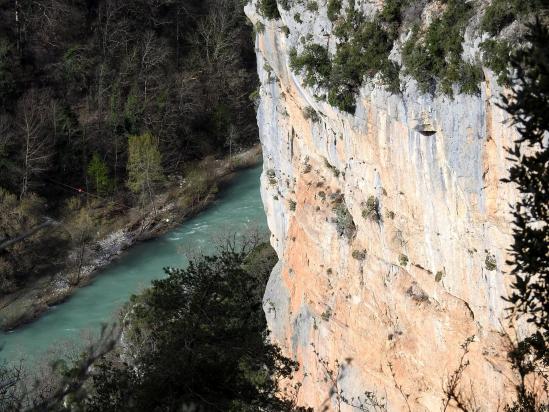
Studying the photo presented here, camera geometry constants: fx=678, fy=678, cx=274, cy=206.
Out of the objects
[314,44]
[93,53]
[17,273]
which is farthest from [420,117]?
[93,53]

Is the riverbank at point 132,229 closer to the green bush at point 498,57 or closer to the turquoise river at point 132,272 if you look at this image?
the turquoise river at point 132,272

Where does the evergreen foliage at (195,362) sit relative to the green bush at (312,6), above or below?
below

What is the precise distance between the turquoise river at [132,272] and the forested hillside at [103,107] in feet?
8.40

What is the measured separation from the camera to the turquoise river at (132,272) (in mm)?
23734

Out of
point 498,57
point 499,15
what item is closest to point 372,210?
point 498,57

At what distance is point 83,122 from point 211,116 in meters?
7.57

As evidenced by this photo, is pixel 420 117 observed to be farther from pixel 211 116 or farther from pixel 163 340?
pixel 211 116

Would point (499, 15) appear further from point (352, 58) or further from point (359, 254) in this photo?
point (359, 254)

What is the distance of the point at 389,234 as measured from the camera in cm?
1211

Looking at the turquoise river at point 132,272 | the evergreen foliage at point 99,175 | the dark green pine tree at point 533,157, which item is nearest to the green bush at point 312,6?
the dark green pine tree at point 533,157

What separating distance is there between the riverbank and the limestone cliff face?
12.8 m

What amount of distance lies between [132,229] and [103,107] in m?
8.75

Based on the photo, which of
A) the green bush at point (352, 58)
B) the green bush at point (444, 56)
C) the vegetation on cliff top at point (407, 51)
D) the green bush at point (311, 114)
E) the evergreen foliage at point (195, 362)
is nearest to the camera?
the vegetation on cliff top at point (407, 51)

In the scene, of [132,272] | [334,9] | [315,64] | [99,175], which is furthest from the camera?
[99,175]
